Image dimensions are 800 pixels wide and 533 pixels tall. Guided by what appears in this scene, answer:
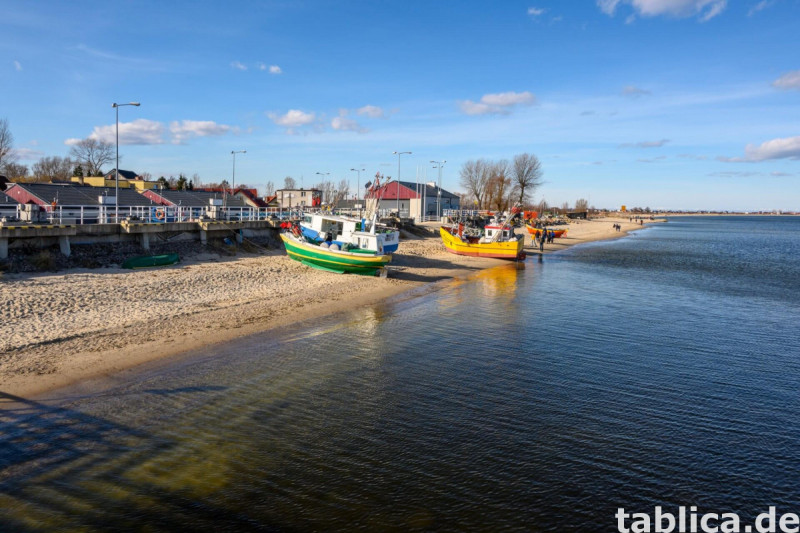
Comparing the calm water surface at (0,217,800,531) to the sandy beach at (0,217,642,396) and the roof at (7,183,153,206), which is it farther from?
the roof at (7,183,153,206)

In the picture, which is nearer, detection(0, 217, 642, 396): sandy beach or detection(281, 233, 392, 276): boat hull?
detection(0, 217, 642, 396): sandy beach

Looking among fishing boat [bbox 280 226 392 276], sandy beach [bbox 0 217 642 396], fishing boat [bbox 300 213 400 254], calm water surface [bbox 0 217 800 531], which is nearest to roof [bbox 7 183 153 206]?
sandy beach [bbox 0 217 642 396]

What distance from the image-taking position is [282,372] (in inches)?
577

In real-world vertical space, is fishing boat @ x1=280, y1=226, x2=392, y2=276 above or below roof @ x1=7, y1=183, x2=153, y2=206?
below

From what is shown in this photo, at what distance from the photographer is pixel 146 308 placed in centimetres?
1980

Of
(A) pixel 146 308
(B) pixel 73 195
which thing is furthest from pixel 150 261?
(B) pixel 73 195

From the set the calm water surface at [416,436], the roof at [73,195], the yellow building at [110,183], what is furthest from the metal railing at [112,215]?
the yellow building at [110,183]

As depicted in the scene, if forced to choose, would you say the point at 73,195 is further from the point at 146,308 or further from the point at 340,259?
the point at 146,308

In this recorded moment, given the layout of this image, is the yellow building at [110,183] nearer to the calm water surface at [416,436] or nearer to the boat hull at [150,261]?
the boat hull at [150,261]

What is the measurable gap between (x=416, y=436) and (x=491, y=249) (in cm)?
3595

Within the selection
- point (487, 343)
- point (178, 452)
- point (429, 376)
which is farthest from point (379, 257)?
point (178, 452)

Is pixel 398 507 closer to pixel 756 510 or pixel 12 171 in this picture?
pixel 756 510

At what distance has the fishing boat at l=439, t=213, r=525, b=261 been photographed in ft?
149

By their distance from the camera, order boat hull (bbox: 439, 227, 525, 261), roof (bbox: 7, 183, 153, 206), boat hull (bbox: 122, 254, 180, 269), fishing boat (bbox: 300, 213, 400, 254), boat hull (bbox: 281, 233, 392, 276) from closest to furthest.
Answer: boat hull (bbox: 122, 254, 180, 269)
boat hull (bbox: 281, 233, 392, 276)
fishing boat (bbox: 300, 213, 400, 254)
roof (bbox: 7, 183, 153, 206)
boat hull (bbox: 439, 227, 525, 261)
